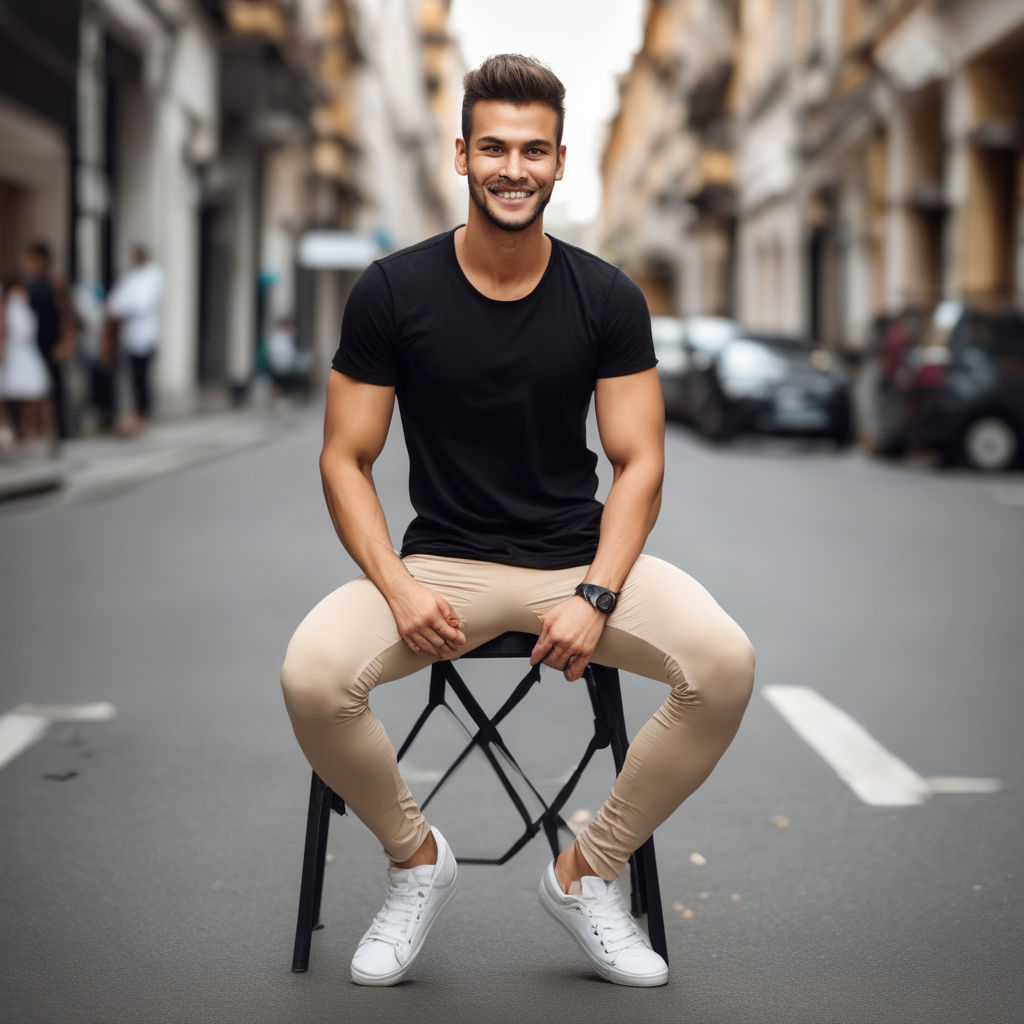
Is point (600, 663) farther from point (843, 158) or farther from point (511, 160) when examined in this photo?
point (843, 158)

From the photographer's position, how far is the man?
3197mm

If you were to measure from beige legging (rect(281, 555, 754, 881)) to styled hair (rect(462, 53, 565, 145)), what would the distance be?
0.95 m

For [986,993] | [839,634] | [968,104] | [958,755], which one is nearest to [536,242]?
[986,993]

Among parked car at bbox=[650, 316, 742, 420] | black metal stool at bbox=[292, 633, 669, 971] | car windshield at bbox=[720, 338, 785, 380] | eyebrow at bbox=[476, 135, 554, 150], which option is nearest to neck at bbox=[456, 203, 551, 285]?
eyebrow at bbox=[476, 135, 554, 150]

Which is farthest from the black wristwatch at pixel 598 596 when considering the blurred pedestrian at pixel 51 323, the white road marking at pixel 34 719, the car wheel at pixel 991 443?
the car wheel at pixel 991 443

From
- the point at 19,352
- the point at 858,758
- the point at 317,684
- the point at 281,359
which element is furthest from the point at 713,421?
the point at 317,684

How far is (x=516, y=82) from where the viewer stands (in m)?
3.31

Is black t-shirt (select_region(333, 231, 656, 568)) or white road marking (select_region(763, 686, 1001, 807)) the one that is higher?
black t-shirt (select_region(333, 231, 656, 568))

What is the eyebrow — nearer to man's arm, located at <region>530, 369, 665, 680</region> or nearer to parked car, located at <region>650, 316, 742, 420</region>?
man's arm, located at <region>530, 369, 665, 680</region>

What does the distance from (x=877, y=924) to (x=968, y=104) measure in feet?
71.4

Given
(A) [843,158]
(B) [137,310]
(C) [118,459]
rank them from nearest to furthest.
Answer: (C) [118,459], (B) [137,310], (A) [843,158]

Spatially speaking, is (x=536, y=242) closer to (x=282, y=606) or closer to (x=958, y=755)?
(x=958, y=755)

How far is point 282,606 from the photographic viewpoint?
26.1 ft

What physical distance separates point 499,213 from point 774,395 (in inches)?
685
